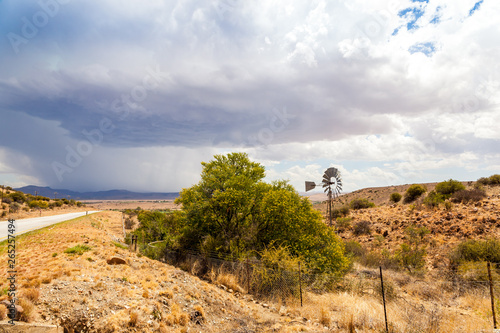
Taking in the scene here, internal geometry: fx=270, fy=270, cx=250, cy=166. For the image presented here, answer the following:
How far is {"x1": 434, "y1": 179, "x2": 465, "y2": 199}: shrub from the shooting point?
44000 mm

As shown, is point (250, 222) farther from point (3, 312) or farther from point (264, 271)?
point (3, 312)

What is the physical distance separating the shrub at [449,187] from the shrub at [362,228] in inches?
602

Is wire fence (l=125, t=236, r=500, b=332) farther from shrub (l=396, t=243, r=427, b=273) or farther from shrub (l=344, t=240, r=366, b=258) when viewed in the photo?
shrub (l=344, t=240, r=366, b=258)

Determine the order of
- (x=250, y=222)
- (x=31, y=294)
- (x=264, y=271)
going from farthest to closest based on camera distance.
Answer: (x=250, y=222) < (x=264, y=271) < (x=31, y=294)

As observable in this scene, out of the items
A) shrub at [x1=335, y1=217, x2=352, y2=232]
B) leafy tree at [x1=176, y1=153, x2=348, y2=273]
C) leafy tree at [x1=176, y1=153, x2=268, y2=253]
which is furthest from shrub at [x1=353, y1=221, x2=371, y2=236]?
leafy tree at [x1=176, y1=153, x2=268, y2=253]

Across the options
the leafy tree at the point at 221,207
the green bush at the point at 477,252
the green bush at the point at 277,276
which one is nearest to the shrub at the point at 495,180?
the green bush at the point at 477,252

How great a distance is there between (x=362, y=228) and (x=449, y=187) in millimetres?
18963

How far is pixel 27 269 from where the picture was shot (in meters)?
11.6

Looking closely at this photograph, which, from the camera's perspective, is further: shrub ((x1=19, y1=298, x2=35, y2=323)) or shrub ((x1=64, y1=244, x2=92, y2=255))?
shrub ((x1=64, y1=244, x2=92, y2=255))

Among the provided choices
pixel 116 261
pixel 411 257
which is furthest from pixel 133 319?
pixel 411 257

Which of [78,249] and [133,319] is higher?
[78,249]

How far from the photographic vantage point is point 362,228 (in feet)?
125

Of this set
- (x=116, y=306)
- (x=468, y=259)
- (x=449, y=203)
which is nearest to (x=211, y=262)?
(x=116, y=306)

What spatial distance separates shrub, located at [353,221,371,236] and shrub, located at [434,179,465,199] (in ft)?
50.2
